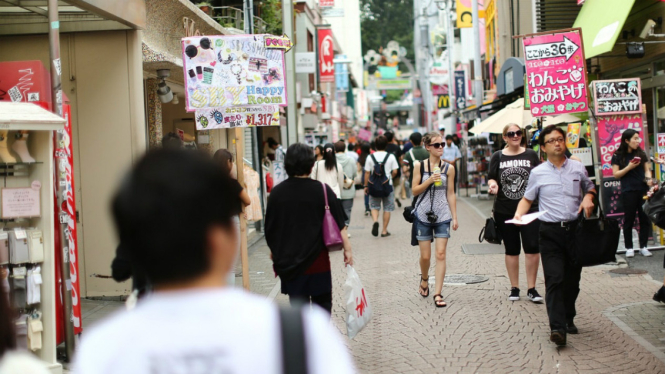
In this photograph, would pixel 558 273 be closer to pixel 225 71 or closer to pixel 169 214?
pixel 225 71

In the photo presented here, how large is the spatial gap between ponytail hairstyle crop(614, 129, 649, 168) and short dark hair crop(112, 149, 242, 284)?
1018 centimetres

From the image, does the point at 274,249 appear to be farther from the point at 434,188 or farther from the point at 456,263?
the point at 456,263

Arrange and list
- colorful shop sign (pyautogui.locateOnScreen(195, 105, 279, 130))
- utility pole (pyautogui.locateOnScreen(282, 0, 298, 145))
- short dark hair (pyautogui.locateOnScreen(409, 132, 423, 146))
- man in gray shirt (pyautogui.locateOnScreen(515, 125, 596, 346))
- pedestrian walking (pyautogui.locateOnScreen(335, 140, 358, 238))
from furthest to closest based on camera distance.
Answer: utility pole (pyautogui.locateOnScreen(282, 0, 298, 145))
short dark hair (pyautogui.locateOnScreen(409, 132, 423, 146))
pedestrian walking (pyautogui.locateOnScreen(335, 140, 358, 238))
colorful shop sign (pyautogui.locateOnScreen(195, 105, 279, 130))
man in gray shirt (pyautogui.locateOnScreen(515, 125, 596, 346))

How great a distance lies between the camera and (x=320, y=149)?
15.3 m

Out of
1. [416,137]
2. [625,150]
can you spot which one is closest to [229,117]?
[625,150]

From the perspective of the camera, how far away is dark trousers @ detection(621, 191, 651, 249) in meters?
11.2

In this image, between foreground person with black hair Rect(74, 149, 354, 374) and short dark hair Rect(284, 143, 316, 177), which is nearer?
foreground person with black hair Rect(74, 149, 354, 374)

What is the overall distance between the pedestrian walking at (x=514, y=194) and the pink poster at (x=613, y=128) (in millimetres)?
3626

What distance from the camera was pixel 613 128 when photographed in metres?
11.7

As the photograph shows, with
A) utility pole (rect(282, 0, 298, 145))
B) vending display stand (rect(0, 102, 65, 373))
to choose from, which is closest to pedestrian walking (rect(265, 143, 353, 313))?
vending display stand (rect(0, 102, 65, 373))

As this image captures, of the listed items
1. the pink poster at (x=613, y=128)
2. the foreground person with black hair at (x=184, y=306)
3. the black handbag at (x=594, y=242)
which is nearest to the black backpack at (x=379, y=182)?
the pink poster at (x=613, y=128)

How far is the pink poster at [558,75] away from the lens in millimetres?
11258

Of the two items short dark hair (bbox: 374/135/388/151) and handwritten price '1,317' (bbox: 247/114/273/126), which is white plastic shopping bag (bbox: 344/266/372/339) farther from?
short dark hair (bbox: 374/135/388/151)

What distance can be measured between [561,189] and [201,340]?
19.0 ft
